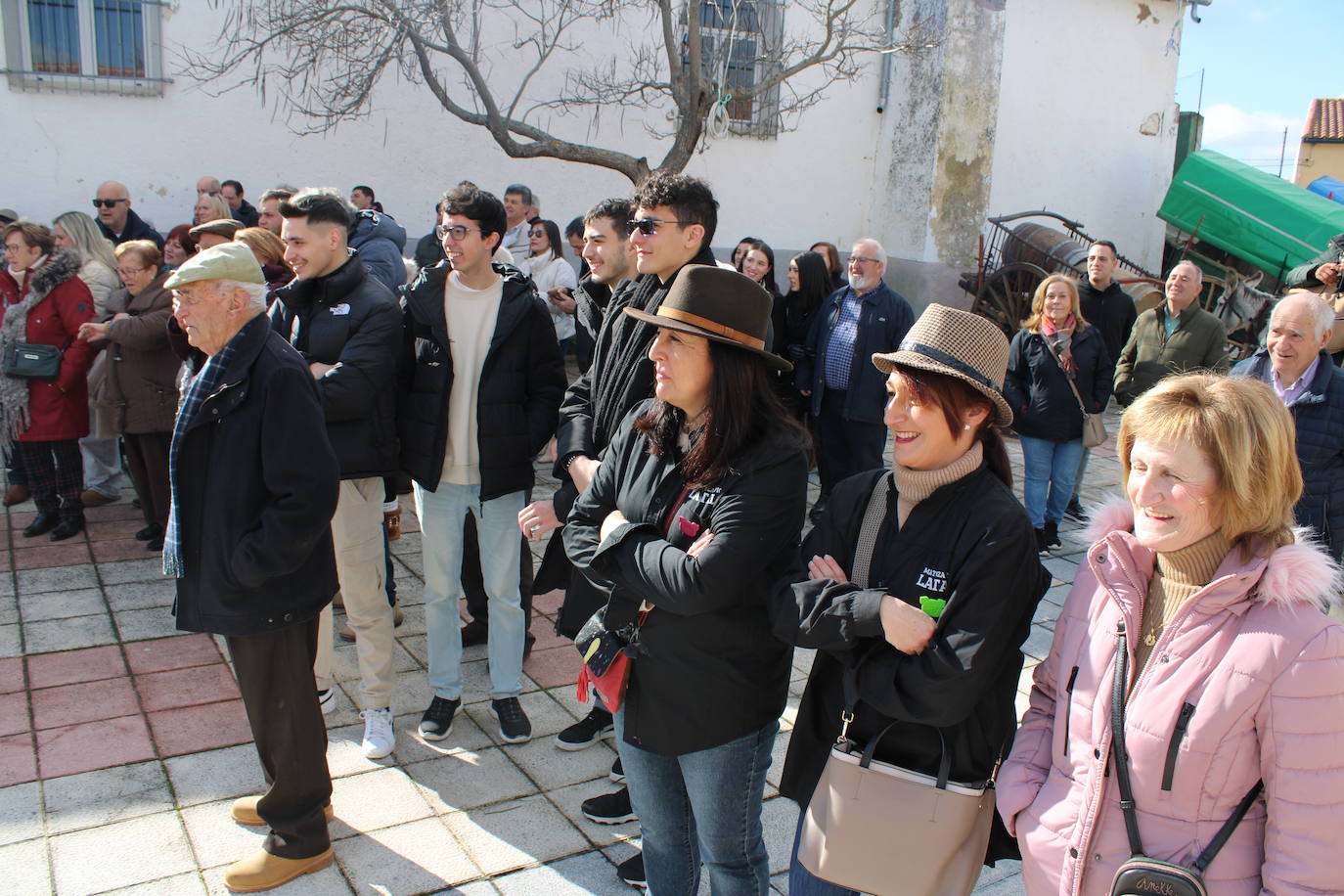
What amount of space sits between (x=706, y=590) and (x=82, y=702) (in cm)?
309

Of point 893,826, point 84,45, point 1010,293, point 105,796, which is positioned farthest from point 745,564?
point 84,45

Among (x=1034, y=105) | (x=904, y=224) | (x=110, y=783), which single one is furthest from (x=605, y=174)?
(x=110, y=783)

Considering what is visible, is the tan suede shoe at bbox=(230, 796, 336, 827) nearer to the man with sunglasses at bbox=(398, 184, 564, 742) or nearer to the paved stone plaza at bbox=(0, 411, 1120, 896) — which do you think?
the paved stone plaza at bbox=(0, 411, 1120, 896)

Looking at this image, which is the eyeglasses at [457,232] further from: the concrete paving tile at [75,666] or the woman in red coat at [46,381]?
the woman in red coat at [46,381]

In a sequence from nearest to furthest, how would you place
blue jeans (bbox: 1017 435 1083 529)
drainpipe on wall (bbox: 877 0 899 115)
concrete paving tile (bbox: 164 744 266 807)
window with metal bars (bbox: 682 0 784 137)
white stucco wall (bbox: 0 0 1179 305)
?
concrete paving tile (bbox: 164 744 266 807)
blue jeans (bbox: 1017 435 1083 529)
white stucco wall (bbox: 0 0 1179 305)
window with metal bars (bbox: 682 0 784 137)
drainpipe on wall (bbox: 877 0 899 115)

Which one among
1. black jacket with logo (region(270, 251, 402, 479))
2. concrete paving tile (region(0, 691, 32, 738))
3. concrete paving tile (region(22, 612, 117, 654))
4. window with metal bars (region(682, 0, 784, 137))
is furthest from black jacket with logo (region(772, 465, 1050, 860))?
window with metal bars (region(682, 0, 784, 137))

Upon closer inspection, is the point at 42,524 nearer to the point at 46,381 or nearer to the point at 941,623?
the point at 46,381

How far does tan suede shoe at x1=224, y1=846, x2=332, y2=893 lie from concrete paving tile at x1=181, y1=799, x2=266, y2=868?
105 mm

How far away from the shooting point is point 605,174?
40.7 feet

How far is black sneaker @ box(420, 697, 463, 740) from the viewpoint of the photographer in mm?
3684

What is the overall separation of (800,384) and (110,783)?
15.6 feet

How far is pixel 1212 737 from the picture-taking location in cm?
164

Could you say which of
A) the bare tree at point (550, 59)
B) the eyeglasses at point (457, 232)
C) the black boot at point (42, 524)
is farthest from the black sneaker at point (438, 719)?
the bare tree at point (550, 59)

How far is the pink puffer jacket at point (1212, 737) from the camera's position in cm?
158
